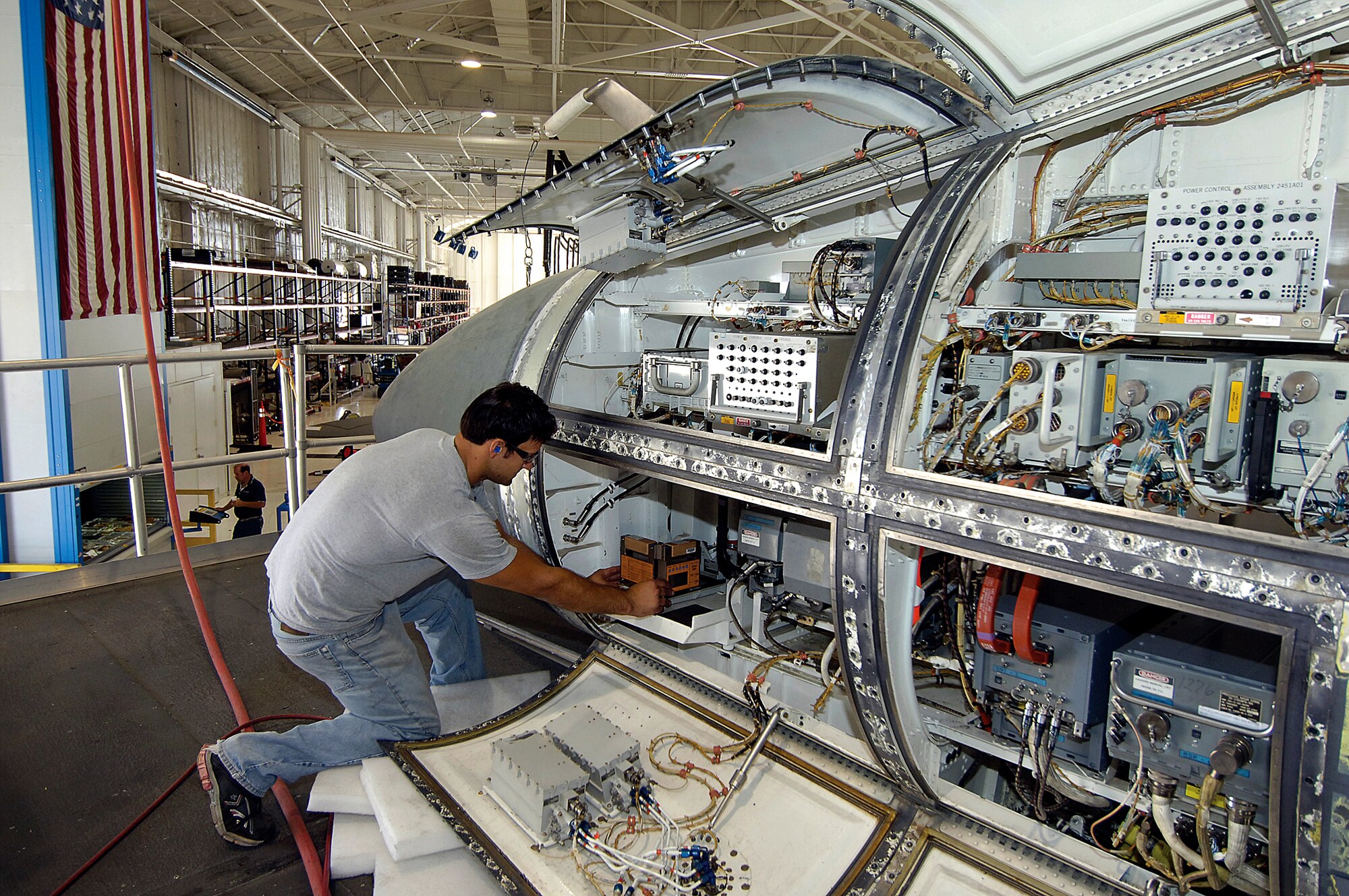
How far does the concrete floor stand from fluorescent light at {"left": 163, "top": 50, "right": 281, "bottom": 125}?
32.3ft

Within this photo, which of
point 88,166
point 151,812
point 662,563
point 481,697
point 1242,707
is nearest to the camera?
point 1242,707

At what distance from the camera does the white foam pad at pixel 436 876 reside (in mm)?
2561

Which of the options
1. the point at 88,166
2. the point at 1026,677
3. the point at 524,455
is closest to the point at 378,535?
the point at 524,455

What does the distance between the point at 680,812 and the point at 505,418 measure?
1.51 metres

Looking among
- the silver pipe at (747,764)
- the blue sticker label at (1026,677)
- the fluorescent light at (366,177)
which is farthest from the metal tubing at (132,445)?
the fluorescent light at (366,177)

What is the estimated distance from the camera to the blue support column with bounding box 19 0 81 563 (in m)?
5.70

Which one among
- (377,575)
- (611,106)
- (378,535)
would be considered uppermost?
(611,106)

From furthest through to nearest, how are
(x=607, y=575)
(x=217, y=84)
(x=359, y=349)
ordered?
(x=217, y=84)
(x=359, y=349)
(x=607, y=575)

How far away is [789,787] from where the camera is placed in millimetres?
2871

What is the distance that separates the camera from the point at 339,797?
115 inches

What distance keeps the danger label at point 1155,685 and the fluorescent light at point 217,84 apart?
44.6 feet

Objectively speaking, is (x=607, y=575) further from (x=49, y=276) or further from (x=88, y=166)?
(x=49, y=276)

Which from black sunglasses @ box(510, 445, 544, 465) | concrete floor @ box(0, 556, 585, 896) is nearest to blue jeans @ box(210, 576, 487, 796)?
concrete floor @ box(0, 556, 585, 896)

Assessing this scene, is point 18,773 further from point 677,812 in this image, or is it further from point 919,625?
point 919,625
